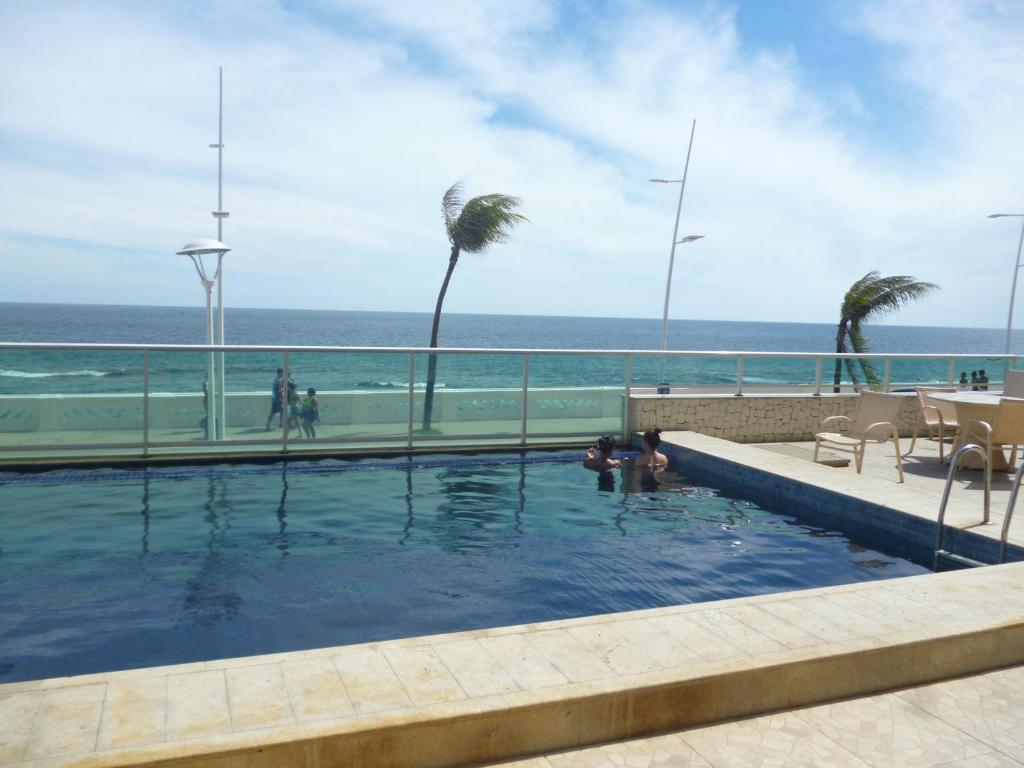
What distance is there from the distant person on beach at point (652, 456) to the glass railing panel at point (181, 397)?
5.58 metres

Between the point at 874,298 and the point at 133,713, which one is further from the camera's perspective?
the point at 874,298

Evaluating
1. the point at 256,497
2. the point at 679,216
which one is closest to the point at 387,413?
the point at 256,497

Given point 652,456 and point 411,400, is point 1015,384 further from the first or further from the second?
point 411,400

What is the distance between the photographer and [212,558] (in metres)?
6.58

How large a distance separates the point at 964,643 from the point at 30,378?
9.99 m

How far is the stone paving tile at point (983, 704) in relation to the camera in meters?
3.49

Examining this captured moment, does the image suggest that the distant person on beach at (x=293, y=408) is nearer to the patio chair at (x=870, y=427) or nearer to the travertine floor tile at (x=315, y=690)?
the patio chair at (x=870, y=427)

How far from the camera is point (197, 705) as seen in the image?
3.17 metres

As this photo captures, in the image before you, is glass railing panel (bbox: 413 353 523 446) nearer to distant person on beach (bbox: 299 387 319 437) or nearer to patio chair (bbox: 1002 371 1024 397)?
distant person on beach (bbox: 299 387 319 437)

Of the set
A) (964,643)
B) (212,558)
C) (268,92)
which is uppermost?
(268,92)

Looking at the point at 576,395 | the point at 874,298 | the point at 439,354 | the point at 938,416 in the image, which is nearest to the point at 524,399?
the point at 576,395

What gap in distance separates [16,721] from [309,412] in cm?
783

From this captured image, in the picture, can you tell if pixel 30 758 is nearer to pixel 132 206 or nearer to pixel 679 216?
pixel 132 206

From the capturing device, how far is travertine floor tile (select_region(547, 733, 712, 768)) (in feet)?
10.4
